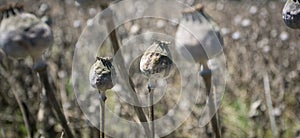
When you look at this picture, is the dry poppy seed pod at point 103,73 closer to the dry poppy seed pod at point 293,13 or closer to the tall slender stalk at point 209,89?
the tall slender stalk at point 209,89

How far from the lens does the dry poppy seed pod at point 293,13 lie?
1.16m

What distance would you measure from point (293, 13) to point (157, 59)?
10.8 inches

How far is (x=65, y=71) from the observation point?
2402 mm

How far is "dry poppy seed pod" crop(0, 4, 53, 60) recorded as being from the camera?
123 cm

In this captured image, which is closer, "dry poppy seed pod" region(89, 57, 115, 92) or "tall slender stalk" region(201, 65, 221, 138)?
"dry poppy seed pod" region(89, 57, 115, 92)

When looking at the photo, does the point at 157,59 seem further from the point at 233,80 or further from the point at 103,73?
the point at 233,80

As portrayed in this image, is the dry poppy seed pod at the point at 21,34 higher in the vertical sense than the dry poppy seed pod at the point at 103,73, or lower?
higher

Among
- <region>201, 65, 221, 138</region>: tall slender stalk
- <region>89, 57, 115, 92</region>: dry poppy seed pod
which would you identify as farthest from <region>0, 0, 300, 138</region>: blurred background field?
<region>89, 57, 115, 92</region>: dry poppy seed pod

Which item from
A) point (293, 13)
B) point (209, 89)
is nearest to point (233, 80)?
point (209, 89)

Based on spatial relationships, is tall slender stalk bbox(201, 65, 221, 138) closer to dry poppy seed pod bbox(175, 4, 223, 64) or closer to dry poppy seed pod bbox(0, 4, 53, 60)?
dry poppy seed pod bbox(175, 4, 223, 64)

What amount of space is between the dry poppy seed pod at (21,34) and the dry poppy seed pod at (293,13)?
0.48 metres

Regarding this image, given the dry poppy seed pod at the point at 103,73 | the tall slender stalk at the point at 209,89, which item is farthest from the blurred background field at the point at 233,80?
the dry poppy seed pod at the point at 103,73

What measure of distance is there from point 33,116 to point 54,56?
0.63 m

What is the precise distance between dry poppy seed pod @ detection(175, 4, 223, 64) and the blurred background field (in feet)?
1.59
